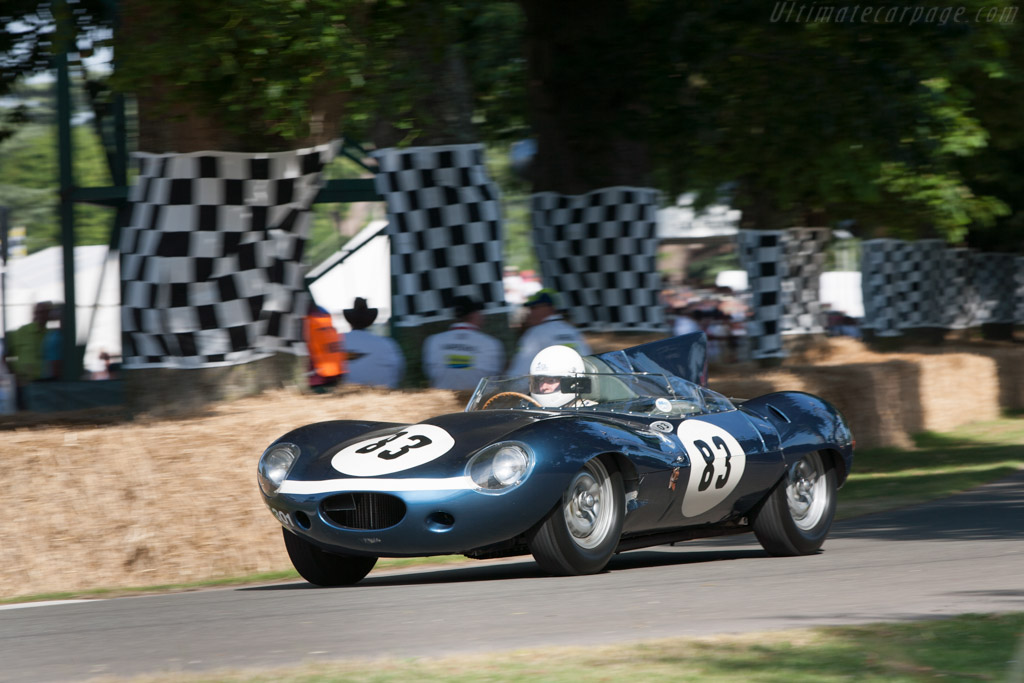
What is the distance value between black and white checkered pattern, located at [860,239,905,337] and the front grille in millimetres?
17694

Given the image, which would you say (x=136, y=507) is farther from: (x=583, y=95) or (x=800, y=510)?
(x=583, y=95)

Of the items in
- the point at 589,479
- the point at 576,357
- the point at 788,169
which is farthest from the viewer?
the point at 788,169

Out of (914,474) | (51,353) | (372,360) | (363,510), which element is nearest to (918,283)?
(914,474)

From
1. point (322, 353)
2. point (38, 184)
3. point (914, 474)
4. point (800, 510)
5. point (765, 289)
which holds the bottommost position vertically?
point (38, 184)

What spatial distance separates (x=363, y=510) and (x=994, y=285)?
913 inches

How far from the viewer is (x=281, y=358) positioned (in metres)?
9.49

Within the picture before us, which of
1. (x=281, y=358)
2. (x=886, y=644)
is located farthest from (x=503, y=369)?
(x=886, y=644)

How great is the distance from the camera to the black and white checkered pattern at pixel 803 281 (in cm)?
2256

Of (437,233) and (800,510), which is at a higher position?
(437,233)

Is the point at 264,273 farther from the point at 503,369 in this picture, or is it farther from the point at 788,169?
the point at 788,169

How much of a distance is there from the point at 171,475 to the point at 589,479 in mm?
2678

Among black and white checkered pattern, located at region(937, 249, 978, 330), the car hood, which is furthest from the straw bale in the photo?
black and white checkered pattern, located at region(937, 249, 978, 330)

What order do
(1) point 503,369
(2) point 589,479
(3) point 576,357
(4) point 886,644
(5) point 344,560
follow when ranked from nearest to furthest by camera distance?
(4) point 886,644, (2) point 589,479, (5) point 344,560, (3) point 576,357, (1) point 503,369

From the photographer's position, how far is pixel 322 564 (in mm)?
6984
